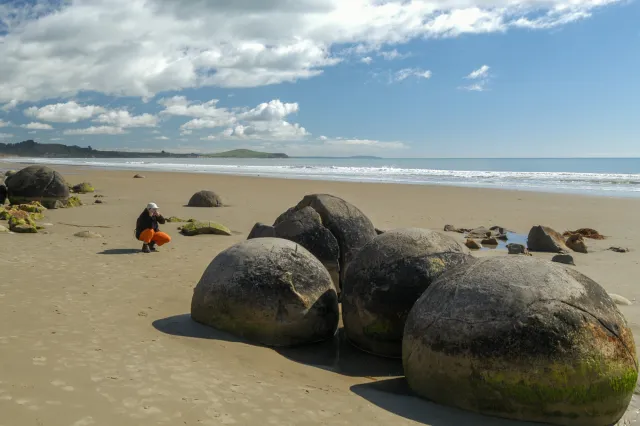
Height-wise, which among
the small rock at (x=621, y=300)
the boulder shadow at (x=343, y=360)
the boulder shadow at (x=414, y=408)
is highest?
the small rock at (x=621, y=300)

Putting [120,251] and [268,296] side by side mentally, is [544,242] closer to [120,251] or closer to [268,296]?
[268,296]

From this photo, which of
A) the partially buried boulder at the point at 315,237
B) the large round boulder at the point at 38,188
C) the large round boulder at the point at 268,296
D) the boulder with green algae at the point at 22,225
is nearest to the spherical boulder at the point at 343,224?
the partially buried boulder at the point at 315,237

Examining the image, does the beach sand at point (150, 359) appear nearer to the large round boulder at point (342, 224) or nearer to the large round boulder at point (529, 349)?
the large round boulder at point (529, 349)

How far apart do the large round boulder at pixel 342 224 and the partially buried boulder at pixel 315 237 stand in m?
0.05

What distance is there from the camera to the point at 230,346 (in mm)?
5969

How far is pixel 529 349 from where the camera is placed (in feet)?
14.5

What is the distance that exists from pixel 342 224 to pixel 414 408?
13.7ft

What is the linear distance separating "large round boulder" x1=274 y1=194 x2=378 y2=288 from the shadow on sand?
1963 millimetres

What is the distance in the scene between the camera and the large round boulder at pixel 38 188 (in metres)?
18.1

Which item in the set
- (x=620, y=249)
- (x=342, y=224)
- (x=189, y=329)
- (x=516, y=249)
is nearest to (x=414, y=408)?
(x=189, y=329)

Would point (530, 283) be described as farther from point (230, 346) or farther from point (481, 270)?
point (230, 346)

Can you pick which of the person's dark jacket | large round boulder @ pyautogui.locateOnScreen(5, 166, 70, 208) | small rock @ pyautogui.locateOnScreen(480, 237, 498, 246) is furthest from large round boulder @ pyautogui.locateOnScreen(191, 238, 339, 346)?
large round boulder @ pyautogui.locateOnScreen(5, 166, 70, 208)

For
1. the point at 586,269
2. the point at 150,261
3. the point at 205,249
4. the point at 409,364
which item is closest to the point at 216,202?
the point at 205,249

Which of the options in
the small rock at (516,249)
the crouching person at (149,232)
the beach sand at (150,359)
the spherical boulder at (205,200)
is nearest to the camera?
the beach sand at (150,359)
